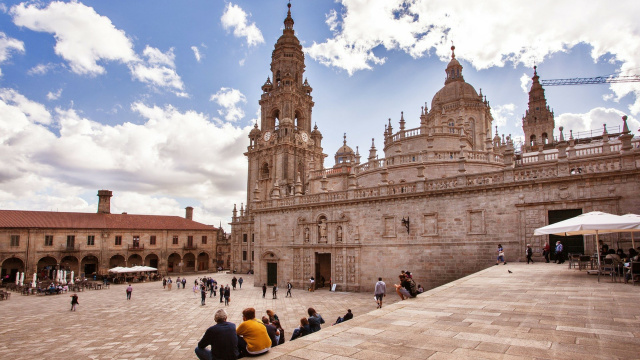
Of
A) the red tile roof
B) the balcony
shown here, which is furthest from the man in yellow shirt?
the balcony

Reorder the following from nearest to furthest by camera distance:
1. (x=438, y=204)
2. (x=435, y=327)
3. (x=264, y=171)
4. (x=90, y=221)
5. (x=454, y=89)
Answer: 1. (x=435, y=327)
2. (x=438, y=204)
3. (x=454, y=89)
4. (x=90, y=221)
5. (x=264, y=171)

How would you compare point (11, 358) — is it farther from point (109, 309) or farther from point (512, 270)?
point (512, 270)

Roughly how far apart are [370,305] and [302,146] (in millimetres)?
35616

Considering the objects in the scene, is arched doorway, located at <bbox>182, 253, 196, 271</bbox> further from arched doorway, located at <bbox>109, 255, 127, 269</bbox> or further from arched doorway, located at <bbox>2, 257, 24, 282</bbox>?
arched doorway, located at <bbox>2, 257, 24, 282</bbox>

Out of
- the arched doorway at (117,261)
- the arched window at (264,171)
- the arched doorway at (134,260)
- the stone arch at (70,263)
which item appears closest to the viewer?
the stone arch at (70,263)

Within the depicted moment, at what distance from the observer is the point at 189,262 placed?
169 ft

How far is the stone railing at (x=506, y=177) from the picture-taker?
16166 mm

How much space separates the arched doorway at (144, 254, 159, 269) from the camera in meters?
47.3

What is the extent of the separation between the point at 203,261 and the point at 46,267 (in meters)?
19.1

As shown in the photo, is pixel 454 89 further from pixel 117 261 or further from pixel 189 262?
pixel 117 261

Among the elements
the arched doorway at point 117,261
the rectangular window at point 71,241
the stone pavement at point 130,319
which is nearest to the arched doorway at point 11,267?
the rectangular window at point 71,241

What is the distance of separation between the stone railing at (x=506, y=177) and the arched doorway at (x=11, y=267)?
113 feet

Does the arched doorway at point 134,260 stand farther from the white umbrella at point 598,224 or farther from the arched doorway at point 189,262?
the white umbrella at point 598,224

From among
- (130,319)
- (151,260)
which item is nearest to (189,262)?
(151,260)
